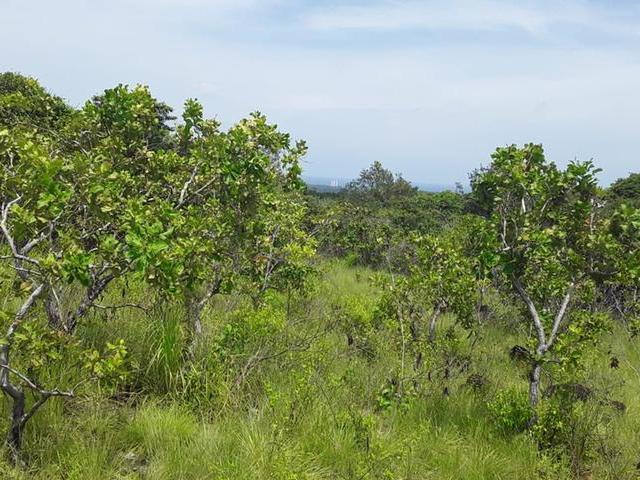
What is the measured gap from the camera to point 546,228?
4844mm

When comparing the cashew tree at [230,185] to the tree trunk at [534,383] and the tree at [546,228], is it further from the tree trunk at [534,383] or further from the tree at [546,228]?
the tree trunk at [534,383]

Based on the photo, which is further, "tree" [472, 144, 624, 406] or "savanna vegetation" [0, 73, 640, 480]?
"tree" [472, 144, 624, 406]

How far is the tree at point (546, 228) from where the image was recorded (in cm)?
461

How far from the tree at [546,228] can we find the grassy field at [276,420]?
2.48ft

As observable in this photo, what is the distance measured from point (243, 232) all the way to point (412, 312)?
2.55m

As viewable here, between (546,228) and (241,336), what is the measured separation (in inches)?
118

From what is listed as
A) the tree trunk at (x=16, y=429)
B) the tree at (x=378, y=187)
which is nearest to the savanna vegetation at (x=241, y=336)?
the tree trunk at (x=16, y=429)

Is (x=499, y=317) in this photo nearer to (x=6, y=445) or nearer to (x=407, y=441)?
(x=407, y=441)

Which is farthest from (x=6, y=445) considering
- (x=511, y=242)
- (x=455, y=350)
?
(x=455, y=350)

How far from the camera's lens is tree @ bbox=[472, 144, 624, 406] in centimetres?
461

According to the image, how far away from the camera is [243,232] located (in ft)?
17.5

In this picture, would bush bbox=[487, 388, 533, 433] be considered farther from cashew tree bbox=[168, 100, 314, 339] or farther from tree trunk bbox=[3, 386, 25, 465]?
tree trunk bbox=[3, 386, 25, 465]

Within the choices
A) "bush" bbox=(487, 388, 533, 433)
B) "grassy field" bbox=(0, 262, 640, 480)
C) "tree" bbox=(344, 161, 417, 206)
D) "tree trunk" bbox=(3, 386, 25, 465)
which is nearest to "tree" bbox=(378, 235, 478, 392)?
"grassy field" bbox=(0, 262, 640, 480)

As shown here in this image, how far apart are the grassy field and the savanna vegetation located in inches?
0.8
